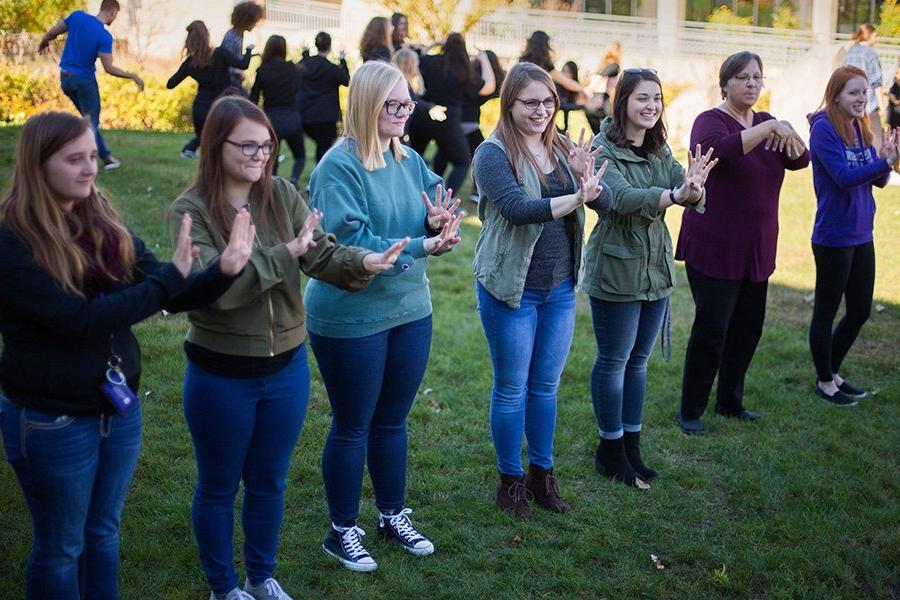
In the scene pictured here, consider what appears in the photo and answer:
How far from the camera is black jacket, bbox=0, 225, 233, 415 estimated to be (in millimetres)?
2664

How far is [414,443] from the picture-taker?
529 centimetres

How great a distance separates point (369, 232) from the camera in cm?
361

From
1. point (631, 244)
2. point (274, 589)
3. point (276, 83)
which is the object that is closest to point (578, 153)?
point (631, 244)

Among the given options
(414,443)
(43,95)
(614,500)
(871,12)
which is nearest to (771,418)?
(614,500)

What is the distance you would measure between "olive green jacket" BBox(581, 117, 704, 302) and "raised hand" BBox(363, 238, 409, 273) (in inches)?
58.9

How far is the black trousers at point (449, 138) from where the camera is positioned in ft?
33.4

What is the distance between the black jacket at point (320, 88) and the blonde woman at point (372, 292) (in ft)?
22.2

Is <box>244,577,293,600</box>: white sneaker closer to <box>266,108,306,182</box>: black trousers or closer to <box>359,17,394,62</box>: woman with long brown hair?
<box>266,108,306,182</box>: black trousers

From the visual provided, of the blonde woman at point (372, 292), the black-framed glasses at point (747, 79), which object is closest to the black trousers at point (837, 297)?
the black-framed glasses at point (747, 79)

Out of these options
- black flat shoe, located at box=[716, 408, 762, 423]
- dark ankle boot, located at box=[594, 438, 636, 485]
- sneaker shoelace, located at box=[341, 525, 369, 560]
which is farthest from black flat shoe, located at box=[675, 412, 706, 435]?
sneaker shoelace, located at box=[341, 525, 369, 560]

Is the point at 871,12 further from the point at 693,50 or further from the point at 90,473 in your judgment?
the point at 90,473

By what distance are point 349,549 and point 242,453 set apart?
881 millimetres

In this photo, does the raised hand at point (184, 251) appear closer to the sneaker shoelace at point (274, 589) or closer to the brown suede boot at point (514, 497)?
the sneaker shoelace at point (274, 589)

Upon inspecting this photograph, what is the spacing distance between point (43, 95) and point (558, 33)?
15.8 meters
